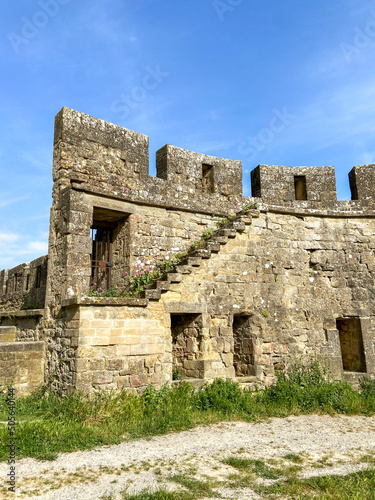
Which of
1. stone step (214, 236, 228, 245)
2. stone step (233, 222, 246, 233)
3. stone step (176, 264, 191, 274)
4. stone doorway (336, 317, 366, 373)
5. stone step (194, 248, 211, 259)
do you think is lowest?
stone doorway (336, 317, 366, 373)

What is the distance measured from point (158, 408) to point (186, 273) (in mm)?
2595

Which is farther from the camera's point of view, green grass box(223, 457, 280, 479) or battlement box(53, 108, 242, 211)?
battlement box(53, 108, 242, 211)

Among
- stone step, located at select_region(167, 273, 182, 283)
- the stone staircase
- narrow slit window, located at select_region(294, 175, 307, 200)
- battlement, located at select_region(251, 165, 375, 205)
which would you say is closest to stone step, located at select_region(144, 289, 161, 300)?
the stone staircase

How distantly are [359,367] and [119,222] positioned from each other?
646 centimetres

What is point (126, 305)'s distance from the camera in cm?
724

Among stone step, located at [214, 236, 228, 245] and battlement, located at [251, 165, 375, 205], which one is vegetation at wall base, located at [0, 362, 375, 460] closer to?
stone step, located at [214, 236, 228, 245]

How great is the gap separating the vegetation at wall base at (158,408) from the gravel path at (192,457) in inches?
10.9

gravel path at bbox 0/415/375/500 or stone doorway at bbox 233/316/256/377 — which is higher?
stone doorway at bbox 233/316/256/377

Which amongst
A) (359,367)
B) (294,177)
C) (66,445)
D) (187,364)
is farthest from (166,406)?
(294,177)

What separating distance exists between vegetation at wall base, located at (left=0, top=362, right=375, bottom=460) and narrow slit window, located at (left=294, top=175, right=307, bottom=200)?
13.8 feet

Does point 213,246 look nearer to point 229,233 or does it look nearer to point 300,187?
point 229,233

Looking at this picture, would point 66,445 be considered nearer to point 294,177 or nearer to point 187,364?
point 187,364

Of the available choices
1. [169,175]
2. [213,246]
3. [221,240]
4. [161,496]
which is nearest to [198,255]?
[213,246]

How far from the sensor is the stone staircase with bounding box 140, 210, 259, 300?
7.70 meters
